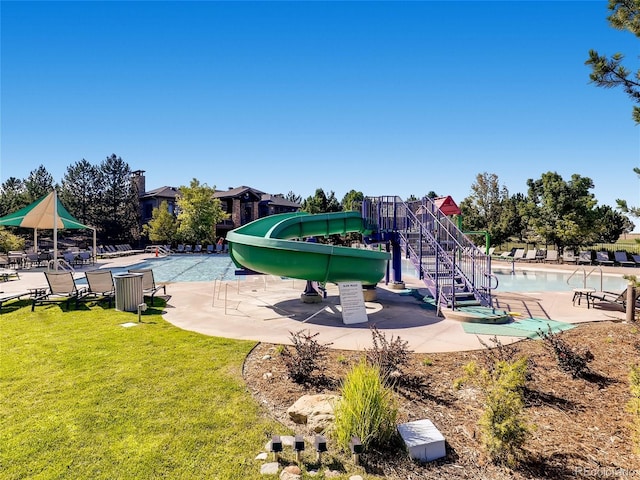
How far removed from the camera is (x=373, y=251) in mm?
11070

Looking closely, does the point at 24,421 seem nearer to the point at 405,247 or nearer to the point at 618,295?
the point at 405,247

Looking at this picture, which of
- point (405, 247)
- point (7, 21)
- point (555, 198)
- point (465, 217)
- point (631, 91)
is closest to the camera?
point (631, 91)

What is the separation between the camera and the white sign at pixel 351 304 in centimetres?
1002

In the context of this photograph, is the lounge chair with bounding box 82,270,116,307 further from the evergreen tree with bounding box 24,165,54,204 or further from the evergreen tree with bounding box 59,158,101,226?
the evergreen tree with bounding box 24,165,54,204

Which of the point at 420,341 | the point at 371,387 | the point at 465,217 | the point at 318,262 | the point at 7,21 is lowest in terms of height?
the point at 420,341

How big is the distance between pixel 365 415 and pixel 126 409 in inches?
127

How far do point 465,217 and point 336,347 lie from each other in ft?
131

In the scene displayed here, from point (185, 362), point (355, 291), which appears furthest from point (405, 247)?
point (185, 362)

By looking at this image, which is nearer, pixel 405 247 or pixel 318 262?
pixel 318 262

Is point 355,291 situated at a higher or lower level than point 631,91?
lower

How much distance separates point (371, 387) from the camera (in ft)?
13.5

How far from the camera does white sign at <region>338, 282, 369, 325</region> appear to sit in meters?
10.0

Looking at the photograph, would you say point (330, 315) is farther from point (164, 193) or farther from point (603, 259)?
point (164, 193)

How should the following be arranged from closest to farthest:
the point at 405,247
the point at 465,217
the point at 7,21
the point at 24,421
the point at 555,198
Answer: the point at 24,421, the point at 7,21, the point at 405,247, the point at 555,198, the point at 465,217
